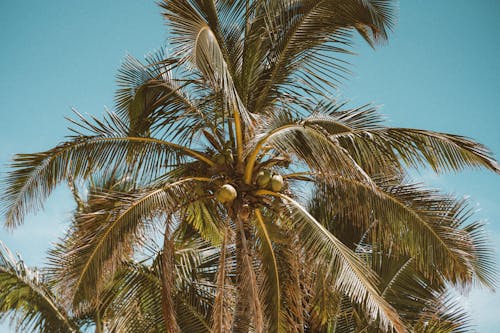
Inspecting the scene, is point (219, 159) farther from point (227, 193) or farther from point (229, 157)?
point (227, 193)

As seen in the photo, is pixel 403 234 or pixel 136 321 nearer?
pixel 403 234

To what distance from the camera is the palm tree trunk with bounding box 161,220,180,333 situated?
21.0 ft

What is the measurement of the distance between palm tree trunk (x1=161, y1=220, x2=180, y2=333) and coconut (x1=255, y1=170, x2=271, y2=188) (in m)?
1.14

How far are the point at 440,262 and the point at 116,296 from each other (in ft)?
15.2

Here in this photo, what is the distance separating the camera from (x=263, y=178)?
22.5 feet

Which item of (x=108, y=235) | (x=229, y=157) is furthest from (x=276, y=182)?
(x=108, y=235)

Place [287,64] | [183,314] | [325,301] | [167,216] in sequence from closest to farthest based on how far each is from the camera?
[167,216], [325,301], [287,64], [183,314]

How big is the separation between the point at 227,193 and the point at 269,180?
0.57 metres

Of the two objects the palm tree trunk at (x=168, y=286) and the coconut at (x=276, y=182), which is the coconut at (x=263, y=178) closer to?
the coconut at (x=276, y=182)

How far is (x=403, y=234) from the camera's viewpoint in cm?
698

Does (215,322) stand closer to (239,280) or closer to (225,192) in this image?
(239,280)

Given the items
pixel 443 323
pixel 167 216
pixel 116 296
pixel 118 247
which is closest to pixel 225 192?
pixel 167 216

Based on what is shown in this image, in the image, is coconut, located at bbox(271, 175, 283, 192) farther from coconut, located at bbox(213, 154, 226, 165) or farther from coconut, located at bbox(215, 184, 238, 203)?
coconut, located at bbox(213, 154, 226, 165)

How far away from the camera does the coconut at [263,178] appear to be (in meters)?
6.84
